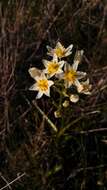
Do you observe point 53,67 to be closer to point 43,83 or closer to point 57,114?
point 43,83

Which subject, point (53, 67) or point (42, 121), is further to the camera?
point (42, 121)

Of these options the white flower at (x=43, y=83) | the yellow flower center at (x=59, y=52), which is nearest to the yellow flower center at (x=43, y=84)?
the white flower at (x=43, y=83)

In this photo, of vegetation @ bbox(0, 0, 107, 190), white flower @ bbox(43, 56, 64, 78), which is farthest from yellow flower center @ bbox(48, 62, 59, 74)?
vegetation @ bbox(0, 0, 107, 190)

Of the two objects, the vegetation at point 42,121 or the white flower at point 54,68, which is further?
the vegetation at point 42,121

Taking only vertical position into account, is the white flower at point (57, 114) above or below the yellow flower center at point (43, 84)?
below

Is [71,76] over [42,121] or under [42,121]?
over

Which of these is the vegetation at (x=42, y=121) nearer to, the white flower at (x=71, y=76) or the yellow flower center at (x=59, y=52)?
the white flower at (x=71, y=76)

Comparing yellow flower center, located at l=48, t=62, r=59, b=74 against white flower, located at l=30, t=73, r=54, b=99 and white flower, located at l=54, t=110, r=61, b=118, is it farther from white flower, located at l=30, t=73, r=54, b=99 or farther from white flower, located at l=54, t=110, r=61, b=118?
white flower, located at l=54, t=110, r=61, b=118

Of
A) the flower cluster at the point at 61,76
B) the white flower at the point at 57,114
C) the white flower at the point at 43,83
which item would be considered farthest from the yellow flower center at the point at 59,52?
the white flower at the point at 57,114

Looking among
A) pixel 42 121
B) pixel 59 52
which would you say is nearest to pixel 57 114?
pixel 42 121

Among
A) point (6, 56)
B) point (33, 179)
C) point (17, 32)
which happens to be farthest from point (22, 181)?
point (17, 32)

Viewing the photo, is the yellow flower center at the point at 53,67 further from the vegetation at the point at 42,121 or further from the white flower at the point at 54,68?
the vegetation at the point at 42,121
